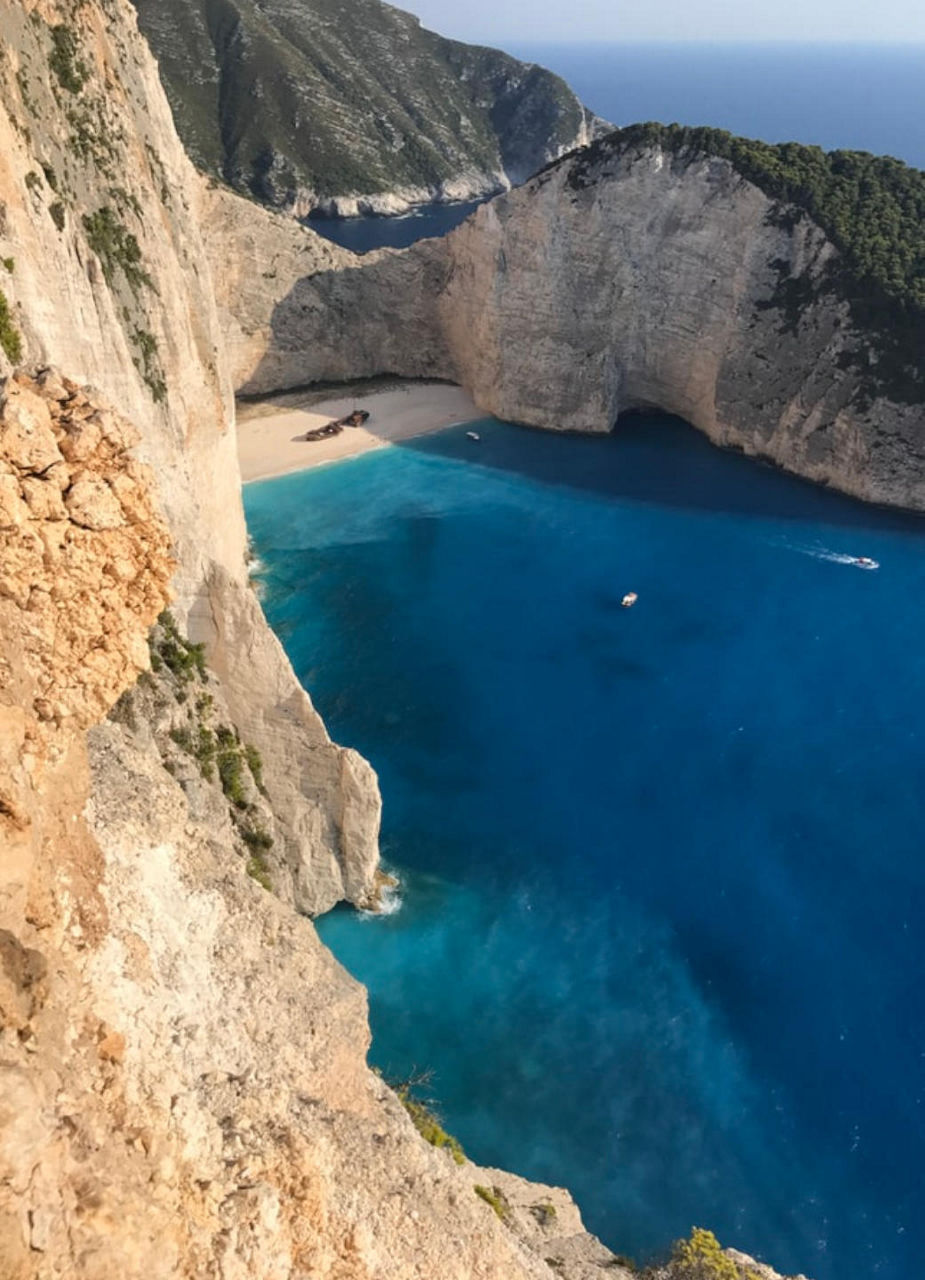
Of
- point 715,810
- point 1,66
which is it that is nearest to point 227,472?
point 1,66

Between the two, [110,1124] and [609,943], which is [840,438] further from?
[110,1124]

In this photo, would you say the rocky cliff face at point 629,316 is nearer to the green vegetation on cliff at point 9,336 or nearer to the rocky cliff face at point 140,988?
the rocky cliff face at point 140,988

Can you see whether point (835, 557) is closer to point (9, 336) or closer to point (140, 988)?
point (9, 336)

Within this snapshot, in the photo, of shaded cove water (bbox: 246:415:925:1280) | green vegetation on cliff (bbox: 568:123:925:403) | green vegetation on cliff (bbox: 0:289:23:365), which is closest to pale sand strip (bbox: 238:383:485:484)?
shaded cove water (bbox: 246:415:925:1280)

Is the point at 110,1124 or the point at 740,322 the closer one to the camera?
the point at 110,1124

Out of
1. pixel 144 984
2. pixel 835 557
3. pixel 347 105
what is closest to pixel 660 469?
pixel 835 557
